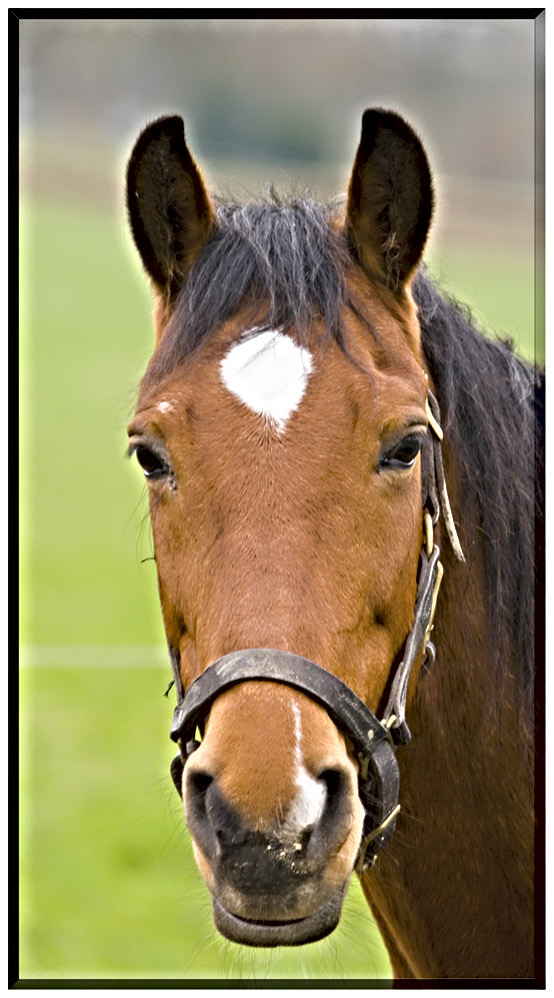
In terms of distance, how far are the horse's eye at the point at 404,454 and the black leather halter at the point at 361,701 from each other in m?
0.09

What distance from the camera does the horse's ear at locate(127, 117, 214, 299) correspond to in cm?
125

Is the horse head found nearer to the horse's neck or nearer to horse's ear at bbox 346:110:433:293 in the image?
horse's ear at bbox 346:110:433:293

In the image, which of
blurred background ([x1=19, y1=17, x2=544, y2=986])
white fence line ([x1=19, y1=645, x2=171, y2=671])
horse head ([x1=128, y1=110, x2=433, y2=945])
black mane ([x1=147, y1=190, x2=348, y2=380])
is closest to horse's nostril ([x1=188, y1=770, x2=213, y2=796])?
horse head ([x1=128, y1=110, x2=433, y2=945])

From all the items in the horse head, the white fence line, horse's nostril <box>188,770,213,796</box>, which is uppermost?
the horse head

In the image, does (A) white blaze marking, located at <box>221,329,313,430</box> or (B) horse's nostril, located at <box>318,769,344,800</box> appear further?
(A) white blaze marking, located at <box>221,329,313,430</box>

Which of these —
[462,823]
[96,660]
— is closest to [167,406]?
[462,823]

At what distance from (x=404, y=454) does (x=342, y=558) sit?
175mm

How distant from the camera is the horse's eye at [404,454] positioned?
1122 mm

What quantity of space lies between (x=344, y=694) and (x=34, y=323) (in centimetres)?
101

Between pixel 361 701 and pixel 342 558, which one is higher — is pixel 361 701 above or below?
below

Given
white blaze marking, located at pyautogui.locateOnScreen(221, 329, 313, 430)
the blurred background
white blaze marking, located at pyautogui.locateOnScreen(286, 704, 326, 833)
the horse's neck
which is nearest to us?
white blaze marking, located at pyautogui.locateOnScreen(286, 704, 326, 833)

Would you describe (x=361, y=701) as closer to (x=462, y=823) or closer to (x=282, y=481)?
(x=282, y=481)

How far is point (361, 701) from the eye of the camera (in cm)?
105

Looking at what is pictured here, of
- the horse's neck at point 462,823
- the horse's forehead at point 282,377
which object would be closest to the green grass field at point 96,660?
the horse's neck at point 462,823
